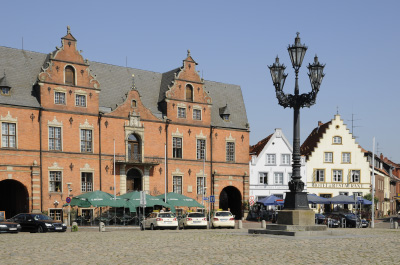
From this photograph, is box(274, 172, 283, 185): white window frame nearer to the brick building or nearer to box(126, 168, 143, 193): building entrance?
the brick building

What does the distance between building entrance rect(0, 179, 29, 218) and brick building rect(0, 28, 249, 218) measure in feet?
0.28

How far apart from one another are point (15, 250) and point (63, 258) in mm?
3816

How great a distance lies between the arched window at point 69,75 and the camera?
48.8 meters

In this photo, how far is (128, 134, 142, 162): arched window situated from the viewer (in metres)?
52.1

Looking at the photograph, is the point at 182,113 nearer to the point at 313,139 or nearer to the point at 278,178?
the point at 278,178

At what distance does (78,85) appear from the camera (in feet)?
161

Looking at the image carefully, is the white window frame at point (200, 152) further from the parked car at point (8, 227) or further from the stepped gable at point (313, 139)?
the parked car at point (8, 227)

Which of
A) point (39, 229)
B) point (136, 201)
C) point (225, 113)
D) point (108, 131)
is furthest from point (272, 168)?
point (39, 229)

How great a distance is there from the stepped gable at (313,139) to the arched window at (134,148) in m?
27.3

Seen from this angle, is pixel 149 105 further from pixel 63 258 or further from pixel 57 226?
pixel 63 258

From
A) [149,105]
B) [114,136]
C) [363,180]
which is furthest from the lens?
[363,180]

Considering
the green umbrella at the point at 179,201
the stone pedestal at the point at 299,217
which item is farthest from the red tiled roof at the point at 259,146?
the stone pedestal at the point at 299,217

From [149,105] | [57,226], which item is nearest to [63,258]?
[57,226]

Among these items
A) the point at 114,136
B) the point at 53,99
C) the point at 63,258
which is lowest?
the point at 63,258
